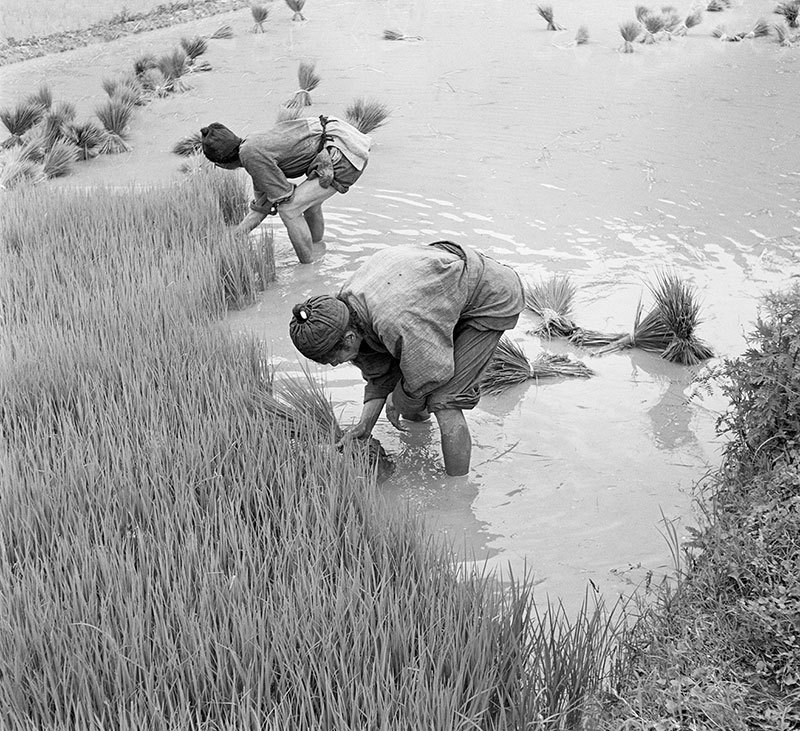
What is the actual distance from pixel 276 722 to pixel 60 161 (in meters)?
6.93

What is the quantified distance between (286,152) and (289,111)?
357cm

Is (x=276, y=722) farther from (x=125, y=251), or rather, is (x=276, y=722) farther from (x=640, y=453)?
(x=125, y=251)

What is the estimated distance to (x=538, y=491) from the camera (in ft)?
10.6

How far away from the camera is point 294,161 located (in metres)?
5.20

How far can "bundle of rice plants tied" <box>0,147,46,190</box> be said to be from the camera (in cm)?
667

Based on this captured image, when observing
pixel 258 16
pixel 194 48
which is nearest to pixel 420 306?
pixel 194 48

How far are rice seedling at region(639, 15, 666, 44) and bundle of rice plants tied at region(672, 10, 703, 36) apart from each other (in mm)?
212

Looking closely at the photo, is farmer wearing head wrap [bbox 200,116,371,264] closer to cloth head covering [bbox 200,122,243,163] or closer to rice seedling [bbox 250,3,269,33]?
cloth head covering [bbox 200,122,243,163]

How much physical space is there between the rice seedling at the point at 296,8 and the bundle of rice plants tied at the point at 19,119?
18.7 feet

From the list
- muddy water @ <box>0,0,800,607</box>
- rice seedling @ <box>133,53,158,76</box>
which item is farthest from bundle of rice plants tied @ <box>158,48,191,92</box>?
muddy water @ <box>0,0,800,607</box>

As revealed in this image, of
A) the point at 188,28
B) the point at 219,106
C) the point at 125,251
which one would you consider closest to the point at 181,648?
the point at 125,251

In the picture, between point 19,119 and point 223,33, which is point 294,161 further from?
point 223,33

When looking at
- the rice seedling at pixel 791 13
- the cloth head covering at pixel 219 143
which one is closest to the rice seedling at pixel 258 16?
the rice seedling at pixel 791 13

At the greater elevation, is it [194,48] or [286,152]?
[286,152]
